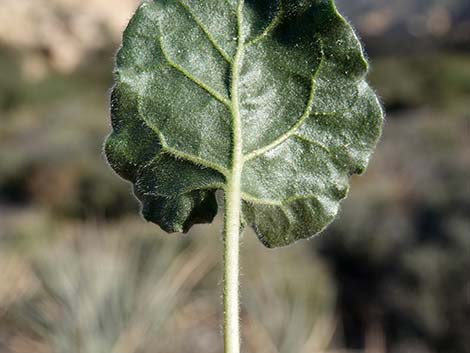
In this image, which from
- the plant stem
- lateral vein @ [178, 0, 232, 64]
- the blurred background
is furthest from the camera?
the blurred background

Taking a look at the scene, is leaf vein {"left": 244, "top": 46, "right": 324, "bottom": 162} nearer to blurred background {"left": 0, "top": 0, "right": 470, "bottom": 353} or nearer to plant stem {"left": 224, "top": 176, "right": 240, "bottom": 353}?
plant stem {"left": 224, "top": 176, "right": 240, "bottom": 353}

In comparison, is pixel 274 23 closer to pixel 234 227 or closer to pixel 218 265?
pixel 234 227

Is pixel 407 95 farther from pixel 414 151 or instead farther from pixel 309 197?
pixel 309 197

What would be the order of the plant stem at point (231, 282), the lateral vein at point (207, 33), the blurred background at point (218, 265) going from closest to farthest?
the plant stem at point (231, 282), the lateral vein at point (207, 33), the blurred background at point (218, 265)

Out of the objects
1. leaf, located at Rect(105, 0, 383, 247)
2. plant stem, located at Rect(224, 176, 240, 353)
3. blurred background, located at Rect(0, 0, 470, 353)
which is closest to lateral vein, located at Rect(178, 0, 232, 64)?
leaf, located at Rect(105, 0, 383, 247)

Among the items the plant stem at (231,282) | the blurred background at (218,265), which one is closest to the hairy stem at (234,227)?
the plant stem at (231,282)

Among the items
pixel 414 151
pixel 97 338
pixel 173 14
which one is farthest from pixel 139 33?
pixel 414 151

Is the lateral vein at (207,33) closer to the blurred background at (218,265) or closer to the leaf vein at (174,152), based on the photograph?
the leaf vein at (174,152)
